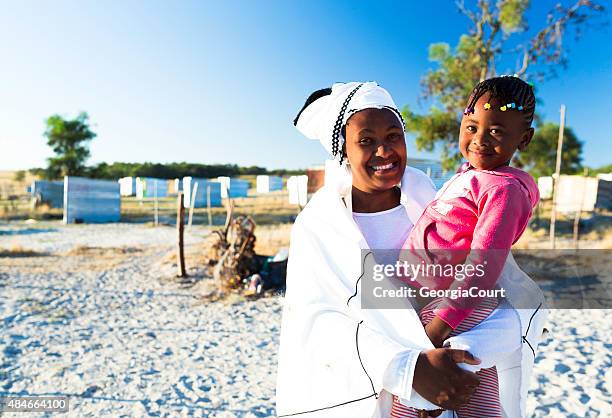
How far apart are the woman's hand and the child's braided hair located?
0.71 metres

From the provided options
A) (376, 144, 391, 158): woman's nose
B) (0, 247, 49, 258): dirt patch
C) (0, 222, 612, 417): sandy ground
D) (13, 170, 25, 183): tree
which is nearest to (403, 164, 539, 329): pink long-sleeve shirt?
(376, 144, 391, 158): woman's nose

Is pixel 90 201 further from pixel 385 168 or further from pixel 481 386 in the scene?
pixel 481 386

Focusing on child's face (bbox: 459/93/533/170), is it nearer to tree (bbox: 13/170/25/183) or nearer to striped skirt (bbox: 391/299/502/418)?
striped skirt (bbox: 391/299/502/418)

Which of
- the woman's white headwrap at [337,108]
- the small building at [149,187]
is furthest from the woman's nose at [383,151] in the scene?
the small building at [149,187]

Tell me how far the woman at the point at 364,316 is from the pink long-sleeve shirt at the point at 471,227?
4.0 inches

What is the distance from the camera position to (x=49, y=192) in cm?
2261

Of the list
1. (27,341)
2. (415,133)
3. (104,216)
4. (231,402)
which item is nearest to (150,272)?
(27,341)

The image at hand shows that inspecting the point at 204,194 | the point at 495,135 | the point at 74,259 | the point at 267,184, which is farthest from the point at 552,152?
the point at 495,135

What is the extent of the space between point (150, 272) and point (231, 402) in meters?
5.68

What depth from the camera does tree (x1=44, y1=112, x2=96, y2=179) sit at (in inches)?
1194

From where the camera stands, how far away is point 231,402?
384cm

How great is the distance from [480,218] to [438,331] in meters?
0.31

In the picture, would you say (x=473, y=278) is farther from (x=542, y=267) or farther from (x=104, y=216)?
(x=104, y=216)

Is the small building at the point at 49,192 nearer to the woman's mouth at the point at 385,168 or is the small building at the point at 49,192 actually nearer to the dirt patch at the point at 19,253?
the dirt patch at the point at 19,253
